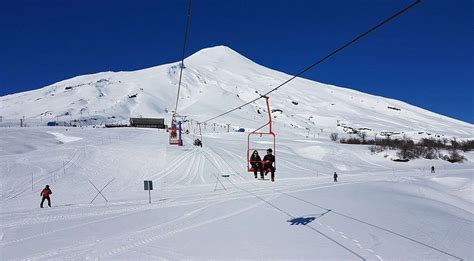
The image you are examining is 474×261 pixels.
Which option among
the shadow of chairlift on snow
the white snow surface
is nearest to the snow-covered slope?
the white snow surface

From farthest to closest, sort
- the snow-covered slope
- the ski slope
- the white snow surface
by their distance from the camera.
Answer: the snow-covered slope < the white snow surface < the ski slope

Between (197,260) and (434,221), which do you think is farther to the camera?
(434,221)

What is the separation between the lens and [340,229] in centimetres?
1224

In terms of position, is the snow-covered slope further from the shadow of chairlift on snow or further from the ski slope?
the shadow of chairlift on snow

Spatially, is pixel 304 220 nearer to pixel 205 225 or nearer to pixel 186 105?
pixel 205 225

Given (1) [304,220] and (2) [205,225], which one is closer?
(2) [205,225]

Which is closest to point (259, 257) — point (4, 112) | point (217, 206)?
point (217, 206)

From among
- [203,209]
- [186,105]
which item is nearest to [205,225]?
[203,209]

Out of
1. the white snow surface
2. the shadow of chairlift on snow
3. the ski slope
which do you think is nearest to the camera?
the ski slope

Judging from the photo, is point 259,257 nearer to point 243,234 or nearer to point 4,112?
point 243,234

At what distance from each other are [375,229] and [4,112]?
16412 cm

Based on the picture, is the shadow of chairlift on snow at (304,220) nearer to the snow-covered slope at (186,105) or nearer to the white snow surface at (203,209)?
the white snow surface at (203,209)

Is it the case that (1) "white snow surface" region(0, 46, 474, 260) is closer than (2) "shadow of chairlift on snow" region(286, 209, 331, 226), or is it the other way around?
(1) "white snow surface" region(0, 46, 474, 260)

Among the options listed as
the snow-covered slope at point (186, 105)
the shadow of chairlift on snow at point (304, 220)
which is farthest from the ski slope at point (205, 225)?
the snow-covered slope at point (186, 105)
